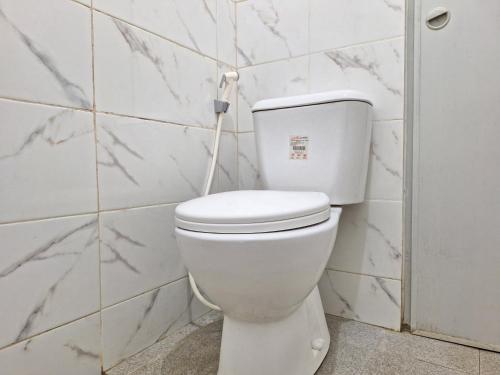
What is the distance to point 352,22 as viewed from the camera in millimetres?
1093

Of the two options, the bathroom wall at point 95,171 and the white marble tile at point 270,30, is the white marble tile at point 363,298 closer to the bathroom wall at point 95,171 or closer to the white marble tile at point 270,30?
the bathroom wall at point 95,171

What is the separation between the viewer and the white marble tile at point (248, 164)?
1303 mm

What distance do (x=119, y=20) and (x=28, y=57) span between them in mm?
267

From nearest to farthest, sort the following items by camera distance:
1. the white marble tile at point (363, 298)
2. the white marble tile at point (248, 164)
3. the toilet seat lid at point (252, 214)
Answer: the toilet seat lid at point (252, 214), the white marble tile at point (363, 298), the white marble tile at point (248, 164)

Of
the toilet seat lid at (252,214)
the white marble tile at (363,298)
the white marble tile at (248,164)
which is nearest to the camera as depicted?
the toilet seat lid at (252,214)

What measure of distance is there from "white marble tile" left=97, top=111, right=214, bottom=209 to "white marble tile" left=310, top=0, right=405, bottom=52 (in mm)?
510

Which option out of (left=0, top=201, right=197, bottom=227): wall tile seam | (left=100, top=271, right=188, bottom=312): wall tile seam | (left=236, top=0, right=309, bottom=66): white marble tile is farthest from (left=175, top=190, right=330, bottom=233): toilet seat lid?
(left=236, top=0, right=309, bottom=66): white marble tile

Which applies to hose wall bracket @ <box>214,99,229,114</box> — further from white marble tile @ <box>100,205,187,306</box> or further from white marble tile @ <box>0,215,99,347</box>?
white marble tile @ <box>0,215,99,347</box>

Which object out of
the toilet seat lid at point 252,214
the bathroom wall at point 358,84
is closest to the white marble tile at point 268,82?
the bathroom wall at point 358,84

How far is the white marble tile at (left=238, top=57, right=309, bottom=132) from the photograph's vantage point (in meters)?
1.20

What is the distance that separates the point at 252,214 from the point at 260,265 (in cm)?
9

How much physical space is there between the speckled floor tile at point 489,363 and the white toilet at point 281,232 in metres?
0.40

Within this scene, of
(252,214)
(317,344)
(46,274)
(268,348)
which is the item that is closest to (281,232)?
(252,214)

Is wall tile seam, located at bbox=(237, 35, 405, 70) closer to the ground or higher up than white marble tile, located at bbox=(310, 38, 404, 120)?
higher up
